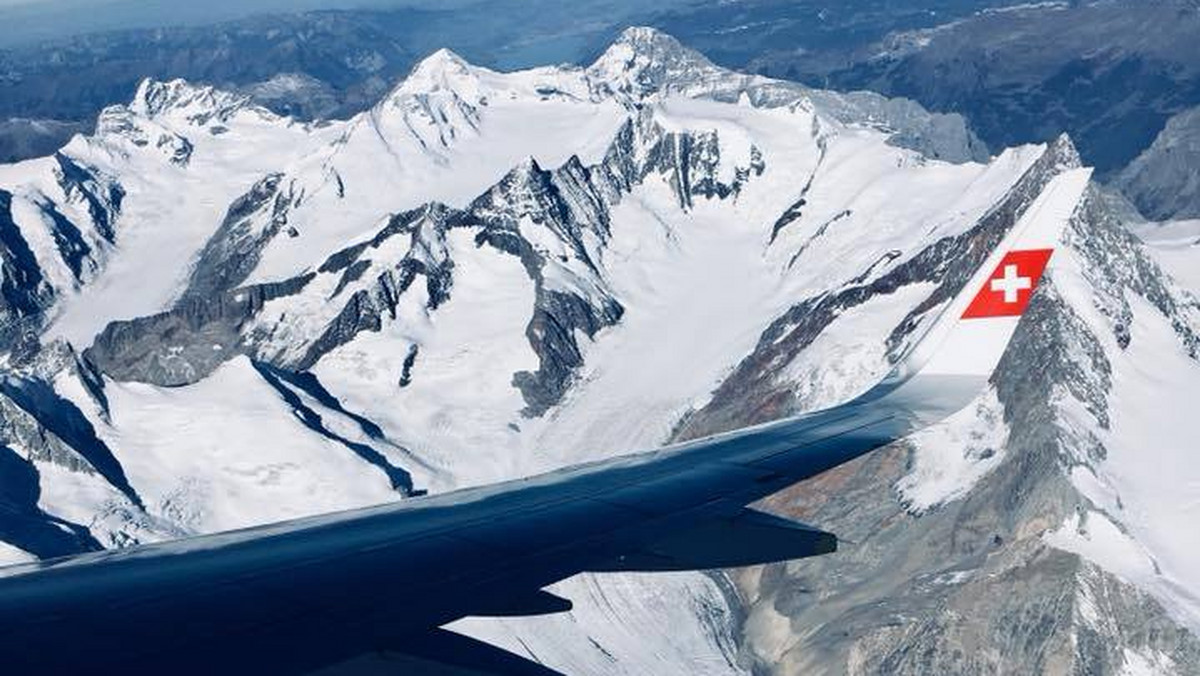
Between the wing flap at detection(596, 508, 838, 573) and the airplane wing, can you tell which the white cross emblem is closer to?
the airplane wing

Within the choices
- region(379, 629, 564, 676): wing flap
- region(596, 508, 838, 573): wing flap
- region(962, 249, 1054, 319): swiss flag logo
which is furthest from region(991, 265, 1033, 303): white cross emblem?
region(379, 629, 564, 676): wing flap

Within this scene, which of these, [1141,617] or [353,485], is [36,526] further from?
[1141,617]

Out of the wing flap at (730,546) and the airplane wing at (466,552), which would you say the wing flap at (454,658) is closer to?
the airplane wing at (466,552)

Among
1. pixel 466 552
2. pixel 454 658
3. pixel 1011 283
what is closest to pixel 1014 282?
pixel 1011 283

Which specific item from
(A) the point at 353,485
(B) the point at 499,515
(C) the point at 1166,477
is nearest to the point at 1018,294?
(B) the point at 499,515

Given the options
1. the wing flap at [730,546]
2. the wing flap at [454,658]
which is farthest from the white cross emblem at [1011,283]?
the wing flap at [454,658]

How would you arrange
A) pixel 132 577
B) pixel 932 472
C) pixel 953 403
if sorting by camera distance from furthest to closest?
pixel 932 472, pixel 953 403, pixel 132 577
